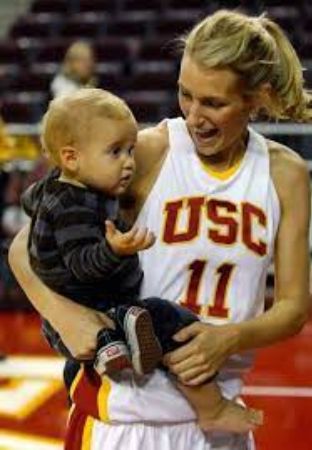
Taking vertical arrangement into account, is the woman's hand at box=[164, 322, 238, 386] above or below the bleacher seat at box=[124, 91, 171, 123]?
above

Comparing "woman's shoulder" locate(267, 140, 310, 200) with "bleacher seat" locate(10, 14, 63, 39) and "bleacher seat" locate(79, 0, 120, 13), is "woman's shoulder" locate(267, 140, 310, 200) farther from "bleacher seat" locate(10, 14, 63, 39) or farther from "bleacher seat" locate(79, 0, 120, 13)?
"bleacher seat" locate(79, 0, 120, 13)

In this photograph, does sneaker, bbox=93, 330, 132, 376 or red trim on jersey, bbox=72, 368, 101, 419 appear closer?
sneaker, bbox=93, 330, 132, 376

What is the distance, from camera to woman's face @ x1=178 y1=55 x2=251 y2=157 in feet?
7.01

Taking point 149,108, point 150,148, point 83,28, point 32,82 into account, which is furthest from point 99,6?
point 150,148

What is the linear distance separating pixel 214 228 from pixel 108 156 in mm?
258

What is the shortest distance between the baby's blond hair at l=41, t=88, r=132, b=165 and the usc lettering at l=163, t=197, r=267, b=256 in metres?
0.22

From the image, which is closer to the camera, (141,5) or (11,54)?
(11,54)

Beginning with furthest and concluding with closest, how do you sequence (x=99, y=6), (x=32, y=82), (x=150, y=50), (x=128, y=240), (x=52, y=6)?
(x=52, y=6) < (x=99, y=6) < (x=150, y=50) < (x=32, y=82) < (x=128, y=240)

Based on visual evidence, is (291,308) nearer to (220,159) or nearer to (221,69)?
(220,159)

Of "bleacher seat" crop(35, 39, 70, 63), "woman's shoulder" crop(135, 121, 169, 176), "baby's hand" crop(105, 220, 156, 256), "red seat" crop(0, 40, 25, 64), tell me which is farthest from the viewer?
"red seat" crop(0, 40, 25, 64)

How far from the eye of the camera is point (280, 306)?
2248 mm

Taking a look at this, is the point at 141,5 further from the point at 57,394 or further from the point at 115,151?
the point at 115,151

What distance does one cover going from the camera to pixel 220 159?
2285 mm

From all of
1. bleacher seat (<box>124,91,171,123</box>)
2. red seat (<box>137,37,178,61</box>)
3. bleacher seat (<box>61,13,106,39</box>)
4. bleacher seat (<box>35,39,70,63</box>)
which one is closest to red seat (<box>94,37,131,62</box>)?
red seat (<box>137,37,178,61</box>)
